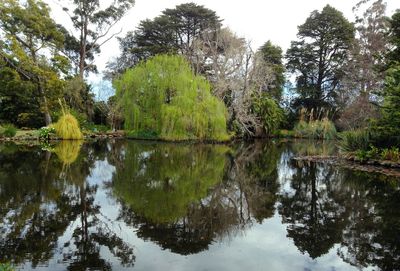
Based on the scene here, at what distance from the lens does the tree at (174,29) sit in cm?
3244

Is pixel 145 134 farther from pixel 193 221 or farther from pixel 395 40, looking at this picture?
pixel 193 221

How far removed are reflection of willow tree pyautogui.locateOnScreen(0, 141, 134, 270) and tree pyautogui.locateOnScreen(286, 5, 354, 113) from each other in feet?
111

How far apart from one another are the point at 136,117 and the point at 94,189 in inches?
579

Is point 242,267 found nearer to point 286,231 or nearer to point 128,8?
point 286,231

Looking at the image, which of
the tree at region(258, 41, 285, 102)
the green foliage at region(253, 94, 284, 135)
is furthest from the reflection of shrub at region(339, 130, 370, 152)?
the tree at region(258, 41, 285, 102)

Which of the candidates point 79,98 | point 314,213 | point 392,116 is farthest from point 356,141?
point 79,98

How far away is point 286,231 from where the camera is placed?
15.9ft

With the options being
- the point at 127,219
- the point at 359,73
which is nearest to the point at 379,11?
the point at 359,73

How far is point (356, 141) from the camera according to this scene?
12.8 m

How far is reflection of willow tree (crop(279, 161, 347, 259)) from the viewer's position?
4449mm

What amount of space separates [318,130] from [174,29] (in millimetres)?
16165

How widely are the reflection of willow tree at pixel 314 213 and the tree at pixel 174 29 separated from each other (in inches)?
997

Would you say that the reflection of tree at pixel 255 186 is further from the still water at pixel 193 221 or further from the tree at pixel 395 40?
the tree at pixel 395 40

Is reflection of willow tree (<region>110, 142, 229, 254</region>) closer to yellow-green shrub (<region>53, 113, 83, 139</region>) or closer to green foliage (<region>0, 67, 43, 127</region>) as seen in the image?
yellow-green shrub (<region>53, 113, 83, 139</region>)
